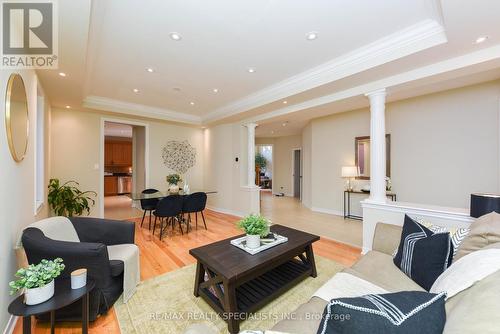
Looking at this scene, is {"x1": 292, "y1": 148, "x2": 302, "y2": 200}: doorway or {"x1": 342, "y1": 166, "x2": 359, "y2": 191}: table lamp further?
{"x1": 292, "y1": 148, "x2": 302, "y2": 200}: doorway

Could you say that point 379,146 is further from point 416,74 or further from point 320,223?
point 320,223

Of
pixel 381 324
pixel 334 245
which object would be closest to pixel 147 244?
pixel 334 245

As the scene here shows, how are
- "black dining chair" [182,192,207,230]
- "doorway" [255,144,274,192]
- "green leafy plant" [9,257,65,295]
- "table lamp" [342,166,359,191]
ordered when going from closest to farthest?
"green leafy plant" [9,257,65,295], "black dining chair" [182,192,207,230], "table lamp" [342,166,359,191], "doorway" [255,144,274,192]

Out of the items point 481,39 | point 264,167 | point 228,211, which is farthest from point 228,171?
point 264,167

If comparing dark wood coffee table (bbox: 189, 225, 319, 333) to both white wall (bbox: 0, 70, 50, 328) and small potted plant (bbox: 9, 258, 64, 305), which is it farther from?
white wall (bbox: 0, 70, 50, 328)

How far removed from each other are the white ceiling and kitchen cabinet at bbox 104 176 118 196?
5.46 meters

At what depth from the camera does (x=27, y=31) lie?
185cm

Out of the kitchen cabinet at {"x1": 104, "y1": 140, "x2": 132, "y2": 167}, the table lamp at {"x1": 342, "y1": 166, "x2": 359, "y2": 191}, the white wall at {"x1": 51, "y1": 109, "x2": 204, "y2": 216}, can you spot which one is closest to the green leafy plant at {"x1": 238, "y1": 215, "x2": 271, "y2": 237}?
the table lamp at {"x1": 342, "y1": 166, "x2": 359, "y2": 191}

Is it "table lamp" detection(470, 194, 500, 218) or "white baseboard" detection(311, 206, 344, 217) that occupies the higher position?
"table lamp" detection(470, 194, 500, 218)

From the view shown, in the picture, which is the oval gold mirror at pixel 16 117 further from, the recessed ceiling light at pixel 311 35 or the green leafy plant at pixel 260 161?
the green leafy plant at pixel 260 161

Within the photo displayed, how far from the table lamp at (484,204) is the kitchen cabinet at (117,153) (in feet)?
34.0

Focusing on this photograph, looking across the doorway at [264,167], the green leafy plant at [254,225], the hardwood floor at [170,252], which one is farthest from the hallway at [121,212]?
the doorway at [264,167]

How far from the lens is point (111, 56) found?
271cm

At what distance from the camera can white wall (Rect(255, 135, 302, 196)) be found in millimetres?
8562
